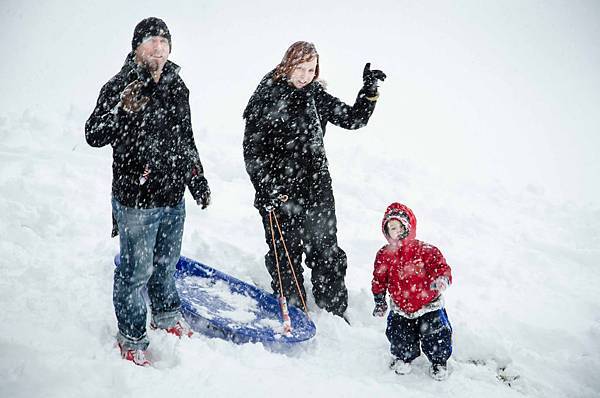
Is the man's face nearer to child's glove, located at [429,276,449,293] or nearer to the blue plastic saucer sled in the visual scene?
the blue plastic saucer sled

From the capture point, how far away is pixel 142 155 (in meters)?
3.05

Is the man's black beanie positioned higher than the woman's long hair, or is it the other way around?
the woman's long hair

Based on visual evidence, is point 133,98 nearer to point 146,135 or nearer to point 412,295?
point 146,135

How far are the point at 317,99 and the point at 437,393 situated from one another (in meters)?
2.58

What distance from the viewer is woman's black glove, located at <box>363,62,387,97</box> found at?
439cm

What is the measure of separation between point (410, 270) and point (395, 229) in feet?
1.08

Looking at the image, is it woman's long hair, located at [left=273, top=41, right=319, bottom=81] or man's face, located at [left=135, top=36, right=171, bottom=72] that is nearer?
man's face, located at [left=135, top=36, right=171, bottom=72]

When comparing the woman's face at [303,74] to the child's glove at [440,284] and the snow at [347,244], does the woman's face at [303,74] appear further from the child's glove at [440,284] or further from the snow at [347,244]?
the snow at [347,244]

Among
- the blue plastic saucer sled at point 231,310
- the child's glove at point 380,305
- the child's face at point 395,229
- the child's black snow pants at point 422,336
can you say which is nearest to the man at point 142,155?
the blue plastic saucer sled at point 231,310

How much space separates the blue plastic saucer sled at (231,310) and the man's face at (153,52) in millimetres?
1579

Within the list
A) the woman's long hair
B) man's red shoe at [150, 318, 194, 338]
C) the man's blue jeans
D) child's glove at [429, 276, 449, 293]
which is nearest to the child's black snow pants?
child's glove at [429, 276, 449, 293]

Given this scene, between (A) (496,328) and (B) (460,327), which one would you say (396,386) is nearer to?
(B) (460,327)

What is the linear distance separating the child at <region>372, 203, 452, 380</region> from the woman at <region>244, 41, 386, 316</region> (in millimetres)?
728

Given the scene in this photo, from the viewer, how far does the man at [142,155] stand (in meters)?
2.95
